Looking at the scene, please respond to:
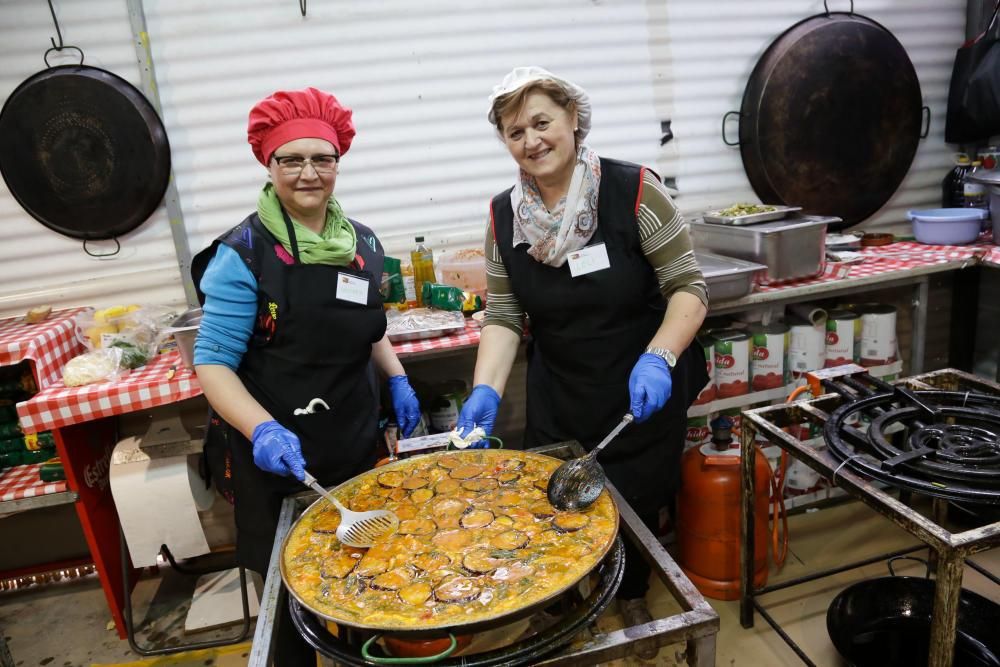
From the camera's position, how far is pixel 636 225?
6.67 ft

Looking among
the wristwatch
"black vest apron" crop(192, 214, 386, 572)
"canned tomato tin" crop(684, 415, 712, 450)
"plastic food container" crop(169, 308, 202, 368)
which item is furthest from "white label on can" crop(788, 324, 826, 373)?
"plastic food container" crop(169, 308, 202, 368)

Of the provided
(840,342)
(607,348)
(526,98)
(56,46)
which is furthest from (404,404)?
(56,46)

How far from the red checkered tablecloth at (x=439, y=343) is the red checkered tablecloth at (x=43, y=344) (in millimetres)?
1457

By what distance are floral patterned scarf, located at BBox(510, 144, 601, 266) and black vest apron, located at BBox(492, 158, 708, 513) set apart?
0.05 meters

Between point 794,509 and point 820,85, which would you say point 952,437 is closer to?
point 794,509

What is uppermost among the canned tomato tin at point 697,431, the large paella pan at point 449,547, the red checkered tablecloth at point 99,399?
the red checkered tablecloth at point 99,399

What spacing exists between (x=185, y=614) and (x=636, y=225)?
282 centimetres

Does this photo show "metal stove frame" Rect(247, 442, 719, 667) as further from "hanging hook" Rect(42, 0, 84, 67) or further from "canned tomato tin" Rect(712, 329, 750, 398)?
"hanging hook" Rect(42, 0, 84, 67)

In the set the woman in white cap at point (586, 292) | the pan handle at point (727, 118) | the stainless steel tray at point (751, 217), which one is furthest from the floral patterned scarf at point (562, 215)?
the pan handle at point (727, 118)

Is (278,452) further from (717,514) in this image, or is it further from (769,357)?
(769,357)

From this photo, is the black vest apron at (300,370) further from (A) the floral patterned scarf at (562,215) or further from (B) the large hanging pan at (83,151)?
(B) the large hanging pan at (83,151)

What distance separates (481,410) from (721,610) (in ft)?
5.31

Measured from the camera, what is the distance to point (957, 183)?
3.85m

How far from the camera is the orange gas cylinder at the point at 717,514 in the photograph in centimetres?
271
